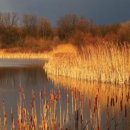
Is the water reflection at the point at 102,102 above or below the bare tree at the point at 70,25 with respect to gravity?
below

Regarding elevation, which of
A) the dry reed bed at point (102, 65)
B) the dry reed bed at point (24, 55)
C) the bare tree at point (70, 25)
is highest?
the bare tree at point (70, 25)

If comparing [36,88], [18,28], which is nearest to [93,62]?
[36,88]

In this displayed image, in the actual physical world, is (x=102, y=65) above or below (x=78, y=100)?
above

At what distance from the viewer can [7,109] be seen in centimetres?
781

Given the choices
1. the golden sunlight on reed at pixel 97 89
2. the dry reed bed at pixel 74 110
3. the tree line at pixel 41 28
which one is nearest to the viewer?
the dry reed bed at pixel 74 110

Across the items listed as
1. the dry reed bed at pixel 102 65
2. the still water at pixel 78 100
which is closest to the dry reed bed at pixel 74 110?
the still water at pixel 78 100

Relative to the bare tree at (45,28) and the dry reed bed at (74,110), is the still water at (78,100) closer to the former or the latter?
the dry reed bed at (74,110)

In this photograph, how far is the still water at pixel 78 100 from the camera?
239 inches

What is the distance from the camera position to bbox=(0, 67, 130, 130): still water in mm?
6070

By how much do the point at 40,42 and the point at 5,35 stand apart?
29.8ft

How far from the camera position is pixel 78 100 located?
7.70 m

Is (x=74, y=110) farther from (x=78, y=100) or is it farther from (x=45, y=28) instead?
(x=45, y=28)

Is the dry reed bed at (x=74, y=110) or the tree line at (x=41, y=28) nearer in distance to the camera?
the dry reed bed at (x=74, y=110)

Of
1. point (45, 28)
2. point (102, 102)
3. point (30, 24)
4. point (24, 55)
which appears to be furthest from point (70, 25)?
point (102, 102)
